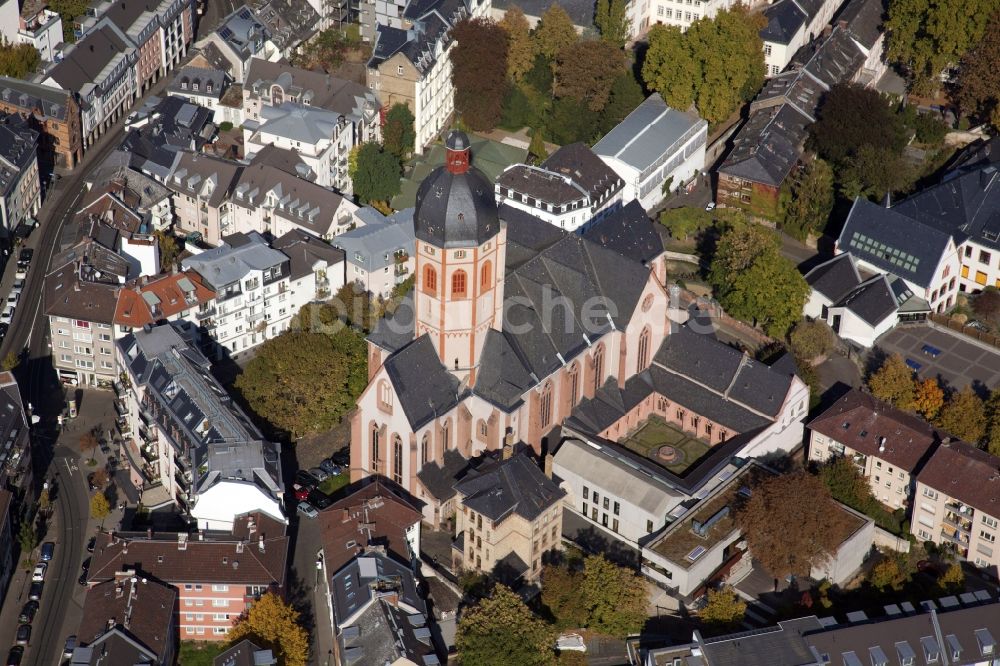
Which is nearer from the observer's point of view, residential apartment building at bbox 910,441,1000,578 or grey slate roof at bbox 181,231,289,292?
residential apartment building at bbox 910,441,1000,578

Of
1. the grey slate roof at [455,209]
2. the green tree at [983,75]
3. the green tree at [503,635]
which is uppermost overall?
the grey slate roof at [455,209]

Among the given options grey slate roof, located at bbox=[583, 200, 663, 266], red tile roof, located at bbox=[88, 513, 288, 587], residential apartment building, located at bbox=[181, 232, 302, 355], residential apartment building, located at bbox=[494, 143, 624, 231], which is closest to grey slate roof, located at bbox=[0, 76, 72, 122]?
residential apartment building, located at bbox=[181, 232, 302, 355]

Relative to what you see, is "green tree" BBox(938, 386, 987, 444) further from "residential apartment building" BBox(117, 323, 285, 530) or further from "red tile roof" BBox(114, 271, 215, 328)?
"red tile roof" BBox(114, 271, 215, 328)

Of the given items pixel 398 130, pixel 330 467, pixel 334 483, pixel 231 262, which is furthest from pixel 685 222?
pixel 334 483

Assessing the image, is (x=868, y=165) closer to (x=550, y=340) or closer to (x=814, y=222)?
(x=814, y=222)

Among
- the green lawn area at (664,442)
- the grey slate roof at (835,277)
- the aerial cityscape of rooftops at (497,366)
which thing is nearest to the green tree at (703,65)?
the aerial cityscape of rooftops at (497,366)

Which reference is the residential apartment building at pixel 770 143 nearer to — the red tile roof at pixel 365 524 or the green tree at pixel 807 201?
the green tree at pixel 807 201
